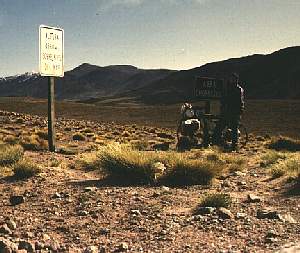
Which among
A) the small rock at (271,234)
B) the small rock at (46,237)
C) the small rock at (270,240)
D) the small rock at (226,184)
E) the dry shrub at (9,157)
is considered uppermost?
the dry shrub at (9,157)

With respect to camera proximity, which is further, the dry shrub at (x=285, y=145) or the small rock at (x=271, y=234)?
the dry shrub at (x=285, y=145)

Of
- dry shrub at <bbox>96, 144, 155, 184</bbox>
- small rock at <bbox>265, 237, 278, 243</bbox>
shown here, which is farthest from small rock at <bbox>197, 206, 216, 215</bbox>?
dry shrub at <bbox>96, 144, 155, 184</bbox>

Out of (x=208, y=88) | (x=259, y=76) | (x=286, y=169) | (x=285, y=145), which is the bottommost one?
(x=285, y=145)

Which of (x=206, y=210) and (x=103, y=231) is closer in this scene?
(x=103, y=231)

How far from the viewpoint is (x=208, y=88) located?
55.9 feet

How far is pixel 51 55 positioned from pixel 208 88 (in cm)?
585

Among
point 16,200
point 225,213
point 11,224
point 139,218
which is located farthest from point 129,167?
point 11,224

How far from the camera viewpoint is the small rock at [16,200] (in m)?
7.38

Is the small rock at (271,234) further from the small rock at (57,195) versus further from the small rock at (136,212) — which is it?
the small rock at (57,195)

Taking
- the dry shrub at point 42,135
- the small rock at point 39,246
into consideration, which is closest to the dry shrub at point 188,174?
the small rock at point 39,246

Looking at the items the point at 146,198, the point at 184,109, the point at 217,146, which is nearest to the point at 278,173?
the point at 146,198

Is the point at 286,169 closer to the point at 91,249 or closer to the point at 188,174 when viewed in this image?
the point at 188,174

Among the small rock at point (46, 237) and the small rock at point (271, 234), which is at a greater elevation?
the small rock at point (271, 234)

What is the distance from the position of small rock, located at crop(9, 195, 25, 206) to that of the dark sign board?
34.3 ft
